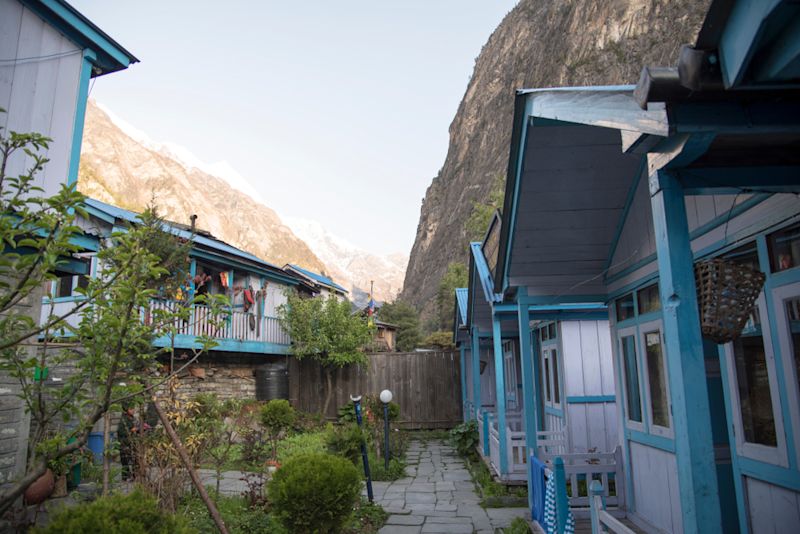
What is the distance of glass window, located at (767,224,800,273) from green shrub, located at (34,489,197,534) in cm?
352

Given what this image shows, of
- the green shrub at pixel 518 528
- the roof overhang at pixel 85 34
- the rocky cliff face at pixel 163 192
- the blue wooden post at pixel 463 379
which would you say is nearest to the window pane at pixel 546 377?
the green shrub at pixel 518 528

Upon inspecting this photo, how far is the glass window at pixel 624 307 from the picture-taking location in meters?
5.53

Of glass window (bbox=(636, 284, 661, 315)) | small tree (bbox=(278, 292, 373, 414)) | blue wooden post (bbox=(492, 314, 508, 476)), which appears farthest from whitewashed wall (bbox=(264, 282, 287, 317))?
glass window (bbox=(636, 284, 661, 315))

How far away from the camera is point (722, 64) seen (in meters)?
1.89

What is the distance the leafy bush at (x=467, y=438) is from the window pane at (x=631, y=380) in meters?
6.17

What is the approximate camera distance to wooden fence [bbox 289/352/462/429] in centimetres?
1608

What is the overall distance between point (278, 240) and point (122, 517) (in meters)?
87.2

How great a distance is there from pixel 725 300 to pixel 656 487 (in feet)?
10.6

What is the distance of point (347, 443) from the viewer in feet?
27.0

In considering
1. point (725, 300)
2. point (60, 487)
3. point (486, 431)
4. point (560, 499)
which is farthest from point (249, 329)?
point (725, 300)

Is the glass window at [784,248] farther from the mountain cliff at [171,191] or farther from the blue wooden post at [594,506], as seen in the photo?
the mountain cliff at [171,191]

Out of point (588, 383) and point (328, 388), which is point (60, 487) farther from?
point (328, 388)

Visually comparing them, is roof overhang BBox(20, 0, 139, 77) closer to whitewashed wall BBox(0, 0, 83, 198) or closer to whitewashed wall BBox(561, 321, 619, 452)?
whitewashed wall BBox(0, 0, 83, 198)

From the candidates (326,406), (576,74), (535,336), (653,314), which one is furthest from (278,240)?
(653,314)
